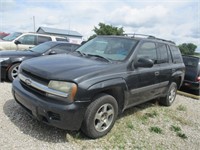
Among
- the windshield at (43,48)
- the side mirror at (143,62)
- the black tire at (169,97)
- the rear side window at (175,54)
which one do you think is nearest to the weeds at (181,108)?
the black tire at (169,97)

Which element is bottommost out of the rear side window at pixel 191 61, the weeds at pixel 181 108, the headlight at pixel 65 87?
the weeds at pixel 181 108

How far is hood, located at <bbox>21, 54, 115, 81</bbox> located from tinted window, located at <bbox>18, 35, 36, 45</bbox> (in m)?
7.85

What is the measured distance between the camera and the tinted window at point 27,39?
35.9 ft

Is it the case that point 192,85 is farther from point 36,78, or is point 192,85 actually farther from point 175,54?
point 36,78

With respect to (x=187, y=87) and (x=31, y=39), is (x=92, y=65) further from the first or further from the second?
(x=31, y=39)

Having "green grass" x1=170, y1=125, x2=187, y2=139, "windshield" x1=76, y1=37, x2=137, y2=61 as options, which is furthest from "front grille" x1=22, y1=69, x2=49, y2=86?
"green grass" x1=170, y1=125, x2=187, y2=139

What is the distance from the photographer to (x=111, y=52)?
430cm

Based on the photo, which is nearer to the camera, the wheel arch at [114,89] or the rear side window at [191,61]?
the wheel arch at [114,89]

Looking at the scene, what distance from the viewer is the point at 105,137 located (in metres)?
3.64

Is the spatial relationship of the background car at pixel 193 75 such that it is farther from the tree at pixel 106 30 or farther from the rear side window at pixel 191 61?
the tree at pixel 106 30

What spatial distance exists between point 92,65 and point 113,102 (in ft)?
2.44

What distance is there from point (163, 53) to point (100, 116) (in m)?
2.80

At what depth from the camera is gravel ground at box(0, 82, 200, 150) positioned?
3.20m

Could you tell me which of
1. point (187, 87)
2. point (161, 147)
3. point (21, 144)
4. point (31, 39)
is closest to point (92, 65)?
point (21, 144)
